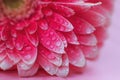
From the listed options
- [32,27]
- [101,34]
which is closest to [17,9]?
[32,27]

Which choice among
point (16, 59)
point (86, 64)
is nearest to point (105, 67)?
point (86, 64)

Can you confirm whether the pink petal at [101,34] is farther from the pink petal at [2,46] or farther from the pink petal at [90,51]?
the pink petal at [2,46]

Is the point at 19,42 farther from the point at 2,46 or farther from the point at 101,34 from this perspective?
the point at 101,34

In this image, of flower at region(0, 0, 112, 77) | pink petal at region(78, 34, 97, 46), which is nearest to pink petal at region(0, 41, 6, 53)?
flower at region(0, 0, 112, 77)

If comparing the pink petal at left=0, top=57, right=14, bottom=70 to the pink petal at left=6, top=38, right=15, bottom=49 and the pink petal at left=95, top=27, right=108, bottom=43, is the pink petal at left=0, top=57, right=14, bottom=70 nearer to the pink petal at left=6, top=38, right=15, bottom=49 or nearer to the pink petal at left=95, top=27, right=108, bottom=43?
the pink petal at left=6, top=38, right=15, bottom=49

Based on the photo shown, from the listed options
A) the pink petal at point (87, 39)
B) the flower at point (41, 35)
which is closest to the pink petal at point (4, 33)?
the flower at point (41, 35)

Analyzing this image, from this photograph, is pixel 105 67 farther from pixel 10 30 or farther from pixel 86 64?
pixel 10 30
